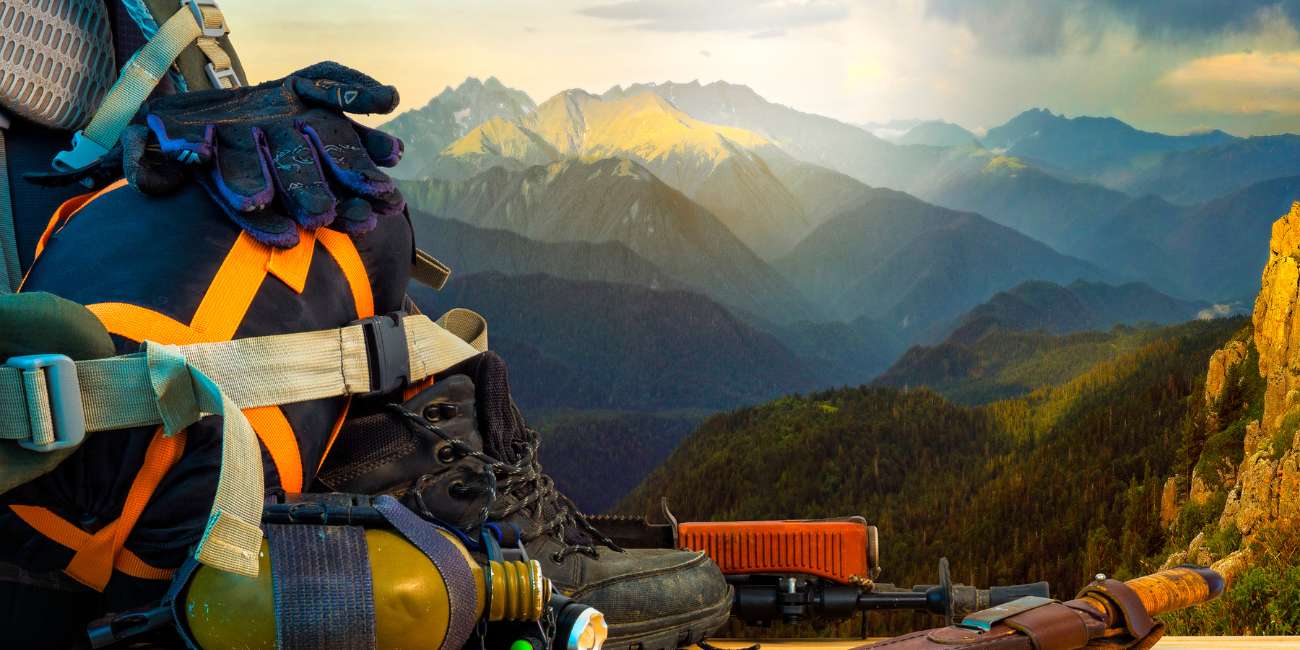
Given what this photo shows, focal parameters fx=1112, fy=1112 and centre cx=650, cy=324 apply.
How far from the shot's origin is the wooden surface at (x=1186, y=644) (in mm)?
2561

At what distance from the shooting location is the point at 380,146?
2.17 metres

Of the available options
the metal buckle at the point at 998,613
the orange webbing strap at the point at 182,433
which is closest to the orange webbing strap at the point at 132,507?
the orange webbing strap at the point at 182,433

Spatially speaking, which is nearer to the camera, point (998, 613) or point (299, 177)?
point (299, 177)

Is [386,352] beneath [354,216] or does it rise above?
beneath

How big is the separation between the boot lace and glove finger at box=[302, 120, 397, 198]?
0.42 metres

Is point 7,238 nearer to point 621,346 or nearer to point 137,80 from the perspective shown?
point 137,80

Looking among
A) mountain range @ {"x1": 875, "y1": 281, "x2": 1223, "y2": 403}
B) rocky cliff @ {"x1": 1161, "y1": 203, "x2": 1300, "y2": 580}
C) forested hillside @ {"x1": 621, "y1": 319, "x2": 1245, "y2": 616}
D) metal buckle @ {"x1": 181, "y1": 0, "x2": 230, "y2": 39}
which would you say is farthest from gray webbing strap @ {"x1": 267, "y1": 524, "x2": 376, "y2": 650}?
mountain range @ {"x1": 875, "y1": 281, "x2": 1223, "y2": 403}

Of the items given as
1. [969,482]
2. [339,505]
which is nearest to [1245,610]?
[339,505]

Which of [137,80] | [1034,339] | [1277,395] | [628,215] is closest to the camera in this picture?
[137,80]

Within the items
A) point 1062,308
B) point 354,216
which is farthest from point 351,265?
point 1062,308

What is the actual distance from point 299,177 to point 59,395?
0.59m

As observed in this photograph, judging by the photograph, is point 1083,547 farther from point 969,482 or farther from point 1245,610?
point 1245,610

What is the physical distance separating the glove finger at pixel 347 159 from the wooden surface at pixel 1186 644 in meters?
1.26

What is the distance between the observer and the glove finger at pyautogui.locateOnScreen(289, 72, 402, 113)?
7.14ft
